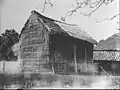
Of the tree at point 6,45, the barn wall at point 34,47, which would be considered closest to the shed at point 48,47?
the barn wall at point 34,47

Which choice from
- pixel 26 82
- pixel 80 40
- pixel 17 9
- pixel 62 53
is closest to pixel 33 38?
pixel 62 53

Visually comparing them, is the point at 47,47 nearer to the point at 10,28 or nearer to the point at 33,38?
the point at 33,38

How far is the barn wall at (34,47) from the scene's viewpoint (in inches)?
110

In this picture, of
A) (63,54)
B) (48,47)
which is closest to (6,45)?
(48,47)

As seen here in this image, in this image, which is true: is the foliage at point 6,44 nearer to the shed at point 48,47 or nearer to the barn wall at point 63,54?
the shed at point 48,47

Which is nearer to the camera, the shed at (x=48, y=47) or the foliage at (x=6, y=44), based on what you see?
the foliage at (x=6, y=44)

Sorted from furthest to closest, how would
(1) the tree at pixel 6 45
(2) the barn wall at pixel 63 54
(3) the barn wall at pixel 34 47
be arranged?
(2) the barn wall at pixel 63 54
(3) the barn wall at pixel 34 47
(1) the tree at pixel 6 45

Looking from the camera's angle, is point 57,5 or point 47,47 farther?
point 47,47

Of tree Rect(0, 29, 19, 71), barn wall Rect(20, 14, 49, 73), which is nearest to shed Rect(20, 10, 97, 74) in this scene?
barn wall Rect(20, 14, 49, 73)

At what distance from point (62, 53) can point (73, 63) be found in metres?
0.42

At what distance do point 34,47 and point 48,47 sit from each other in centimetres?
36

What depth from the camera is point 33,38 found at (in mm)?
3180

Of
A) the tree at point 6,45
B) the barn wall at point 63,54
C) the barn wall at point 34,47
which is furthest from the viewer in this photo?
the barn wall at point 63,54

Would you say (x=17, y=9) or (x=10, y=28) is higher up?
(x=17, y=9)
